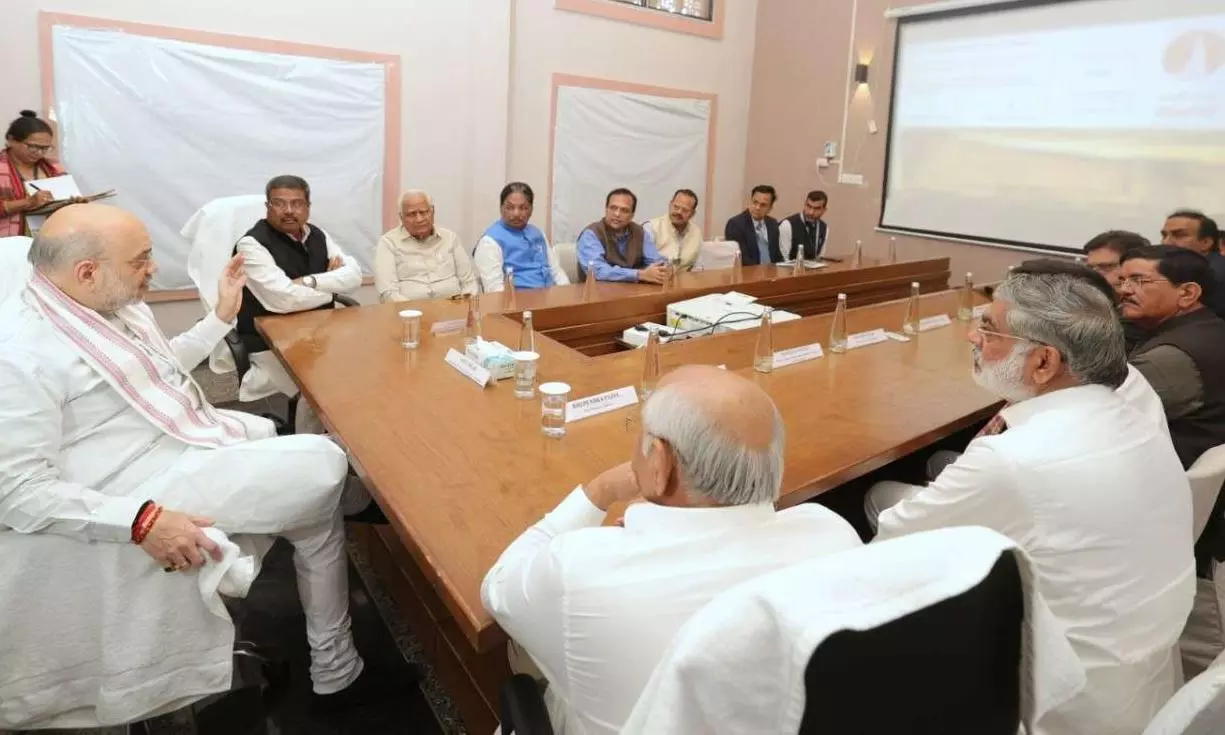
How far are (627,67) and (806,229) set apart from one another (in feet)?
6.41

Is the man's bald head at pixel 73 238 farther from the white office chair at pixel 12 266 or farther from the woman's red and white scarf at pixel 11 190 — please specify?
the woman's red and white scarf at pixel 11 190

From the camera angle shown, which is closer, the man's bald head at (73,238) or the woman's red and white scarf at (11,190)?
the man's bald head at (73,238)

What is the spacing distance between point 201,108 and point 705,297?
320 cm

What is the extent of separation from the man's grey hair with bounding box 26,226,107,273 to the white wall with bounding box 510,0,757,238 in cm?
425

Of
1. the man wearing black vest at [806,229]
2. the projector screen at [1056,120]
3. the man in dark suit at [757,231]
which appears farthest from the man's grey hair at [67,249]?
the projector screen at [1056,120]

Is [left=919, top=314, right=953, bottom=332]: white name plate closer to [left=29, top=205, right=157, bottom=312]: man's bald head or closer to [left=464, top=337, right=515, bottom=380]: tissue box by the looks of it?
[left=464, top=337, right=515, bottom=380]: tissue box

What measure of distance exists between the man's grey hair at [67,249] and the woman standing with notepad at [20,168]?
257 centimetres

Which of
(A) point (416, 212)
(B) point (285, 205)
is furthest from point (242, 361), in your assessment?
(A) point (416, 212)

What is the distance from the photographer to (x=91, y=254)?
1541 millimetres

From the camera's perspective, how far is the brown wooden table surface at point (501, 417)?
4.37ft

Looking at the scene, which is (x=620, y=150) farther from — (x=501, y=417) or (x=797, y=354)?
(x=501, y=417)

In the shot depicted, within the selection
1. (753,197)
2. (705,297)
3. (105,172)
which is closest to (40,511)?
(705,297)

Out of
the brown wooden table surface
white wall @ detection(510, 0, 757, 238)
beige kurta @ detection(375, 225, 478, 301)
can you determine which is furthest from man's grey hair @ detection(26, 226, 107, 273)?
white wall @ detection(510, 0, 757, 238)

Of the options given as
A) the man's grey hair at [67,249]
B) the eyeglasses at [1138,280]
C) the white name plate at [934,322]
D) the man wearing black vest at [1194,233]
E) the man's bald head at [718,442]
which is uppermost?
the man wearing black vest at [1194,233]
